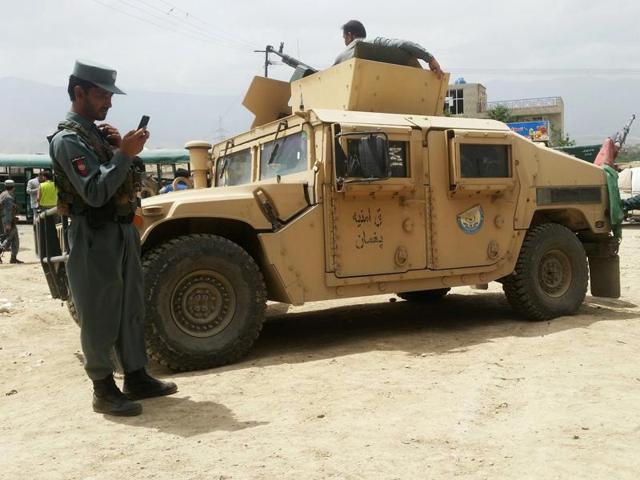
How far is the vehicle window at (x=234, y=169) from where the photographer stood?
229 inches

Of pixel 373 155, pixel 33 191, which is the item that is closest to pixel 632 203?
pixel 373 155

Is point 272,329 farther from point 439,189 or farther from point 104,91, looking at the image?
point 104,91

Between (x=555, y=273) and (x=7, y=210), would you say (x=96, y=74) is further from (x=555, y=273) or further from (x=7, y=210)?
(x=7, y=210)

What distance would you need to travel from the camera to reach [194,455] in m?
2.83

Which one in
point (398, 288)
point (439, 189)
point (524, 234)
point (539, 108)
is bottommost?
point (398, 288)

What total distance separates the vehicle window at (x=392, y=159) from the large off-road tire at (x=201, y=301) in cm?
93

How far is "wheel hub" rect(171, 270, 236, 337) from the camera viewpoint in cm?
439

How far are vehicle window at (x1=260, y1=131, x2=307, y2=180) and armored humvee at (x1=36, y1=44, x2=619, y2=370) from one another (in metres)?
0.02

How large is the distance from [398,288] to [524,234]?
53.4 inches

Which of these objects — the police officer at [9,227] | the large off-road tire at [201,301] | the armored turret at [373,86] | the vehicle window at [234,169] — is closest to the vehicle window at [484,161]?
the armored turret at [373,86]

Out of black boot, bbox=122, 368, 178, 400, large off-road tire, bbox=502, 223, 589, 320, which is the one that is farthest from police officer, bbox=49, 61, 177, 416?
large off-road tire, bbox=502, 223, 589, 320

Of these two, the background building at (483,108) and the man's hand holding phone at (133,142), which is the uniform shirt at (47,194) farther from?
the background building at (483,108)

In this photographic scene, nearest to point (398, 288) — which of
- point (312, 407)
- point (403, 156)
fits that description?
point (403, 156)

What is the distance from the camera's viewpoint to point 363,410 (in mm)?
3391
